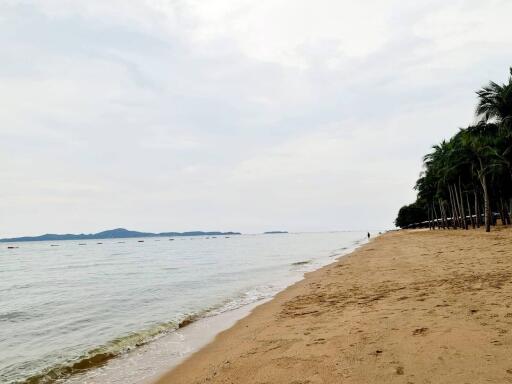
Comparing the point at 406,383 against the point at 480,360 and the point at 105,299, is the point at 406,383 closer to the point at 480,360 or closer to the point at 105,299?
the point at 480,360

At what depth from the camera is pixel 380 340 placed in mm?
6410

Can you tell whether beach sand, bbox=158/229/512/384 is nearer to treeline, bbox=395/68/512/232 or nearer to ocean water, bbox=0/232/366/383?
ocean water, bbox=0/232/366/383

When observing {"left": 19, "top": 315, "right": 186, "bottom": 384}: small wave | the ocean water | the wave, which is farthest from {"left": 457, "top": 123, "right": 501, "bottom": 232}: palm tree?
{"left": 19, "top": 315, "right": 186, "bottom": 384}: small wave

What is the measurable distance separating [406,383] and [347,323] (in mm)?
3569

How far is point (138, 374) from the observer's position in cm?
764

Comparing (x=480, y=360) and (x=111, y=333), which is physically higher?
(x=480, y=360)

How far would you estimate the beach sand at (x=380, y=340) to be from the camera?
4973 millimetres

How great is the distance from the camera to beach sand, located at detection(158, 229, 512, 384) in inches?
196

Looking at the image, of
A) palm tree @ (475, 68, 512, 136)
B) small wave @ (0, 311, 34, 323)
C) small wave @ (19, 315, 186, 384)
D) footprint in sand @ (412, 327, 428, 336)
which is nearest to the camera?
footprint in sand @ (412, 327, 428, 336)

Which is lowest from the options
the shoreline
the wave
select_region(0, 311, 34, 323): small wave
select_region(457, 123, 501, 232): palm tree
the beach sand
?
select_region(0, 311, 34, 323): small wave

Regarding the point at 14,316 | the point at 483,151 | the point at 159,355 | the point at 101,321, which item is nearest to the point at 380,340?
Result: the point at 159,355

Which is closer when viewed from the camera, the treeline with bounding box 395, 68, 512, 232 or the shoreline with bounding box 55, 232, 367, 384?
the shoreline with bounding box 55, 232, 367, 384

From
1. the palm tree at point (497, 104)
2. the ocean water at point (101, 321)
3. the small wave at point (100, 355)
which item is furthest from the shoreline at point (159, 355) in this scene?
the palm tree at point (497, 104)

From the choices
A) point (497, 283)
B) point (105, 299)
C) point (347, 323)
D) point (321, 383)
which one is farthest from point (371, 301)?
point (105, 299)
